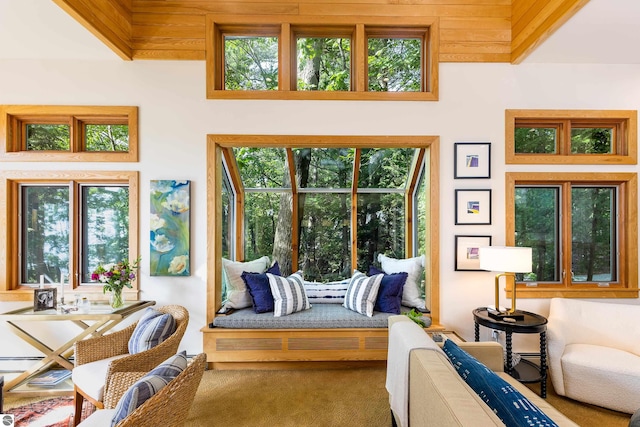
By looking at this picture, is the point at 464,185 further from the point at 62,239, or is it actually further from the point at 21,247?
the point at 21,247

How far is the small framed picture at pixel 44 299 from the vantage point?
2.69 metres

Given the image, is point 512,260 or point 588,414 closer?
point 588,414

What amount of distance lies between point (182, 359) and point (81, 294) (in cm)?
224

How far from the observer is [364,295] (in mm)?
3166

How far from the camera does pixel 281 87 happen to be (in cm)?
317

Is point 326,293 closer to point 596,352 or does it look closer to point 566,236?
point 596,352

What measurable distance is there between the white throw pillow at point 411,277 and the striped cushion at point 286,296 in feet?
3.48

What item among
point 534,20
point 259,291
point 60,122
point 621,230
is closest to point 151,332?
point 259,291

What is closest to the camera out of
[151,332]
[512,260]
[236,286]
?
[151,332]

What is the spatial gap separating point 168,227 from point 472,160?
121 inches

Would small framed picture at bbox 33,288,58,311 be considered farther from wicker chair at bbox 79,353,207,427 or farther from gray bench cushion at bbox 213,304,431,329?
wicker chair at bbox 79,353,207,427

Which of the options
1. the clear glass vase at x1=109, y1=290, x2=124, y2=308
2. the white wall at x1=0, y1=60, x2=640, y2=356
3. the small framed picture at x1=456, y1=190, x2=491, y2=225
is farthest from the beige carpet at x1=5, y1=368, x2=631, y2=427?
the small framed picture at x1=456, y1=190, x2=491, y2=225

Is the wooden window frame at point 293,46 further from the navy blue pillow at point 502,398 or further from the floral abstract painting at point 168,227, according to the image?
the navy blue pillow at point 502,398

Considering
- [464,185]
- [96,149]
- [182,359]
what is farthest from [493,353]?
[96,149]
